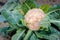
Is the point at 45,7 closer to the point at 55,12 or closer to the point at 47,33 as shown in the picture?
the point at 55,12

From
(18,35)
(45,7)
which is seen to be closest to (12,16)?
(18,35)

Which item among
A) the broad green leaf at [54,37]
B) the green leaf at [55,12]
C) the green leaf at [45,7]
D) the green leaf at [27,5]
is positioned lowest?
the broad green leaf at [54,37]

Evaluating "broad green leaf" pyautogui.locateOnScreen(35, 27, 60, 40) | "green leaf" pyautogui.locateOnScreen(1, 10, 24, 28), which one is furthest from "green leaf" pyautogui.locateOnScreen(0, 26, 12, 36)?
"broad green leaf" pyautogui.locateOnScreen(35, 27, 60, 40)

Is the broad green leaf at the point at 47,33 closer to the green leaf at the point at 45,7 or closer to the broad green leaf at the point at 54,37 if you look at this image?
the broad green leaf at the point at 54,37

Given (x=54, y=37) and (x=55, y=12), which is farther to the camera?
(x=55, y=12)

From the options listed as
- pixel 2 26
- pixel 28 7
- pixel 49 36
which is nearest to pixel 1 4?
pixel 2 26

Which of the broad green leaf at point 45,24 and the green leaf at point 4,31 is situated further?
the green leaf at point 4,31

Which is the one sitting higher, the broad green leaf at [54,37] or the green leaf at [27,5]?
the green leaf at [27,5]

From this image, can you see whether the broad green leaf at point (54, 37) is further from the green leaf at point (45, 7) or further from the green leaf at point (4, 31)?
the green leaf at point (4, 31)

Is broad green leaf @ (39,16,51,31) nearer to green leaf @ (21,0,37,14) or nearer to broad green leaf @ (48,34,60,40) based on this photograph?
broad green leaf @ (48,34,60,40)

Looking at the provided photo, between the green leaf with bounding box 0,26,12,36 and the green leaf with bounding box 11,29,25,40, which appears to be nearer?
the green leaf with bounding box 11,29,25,40

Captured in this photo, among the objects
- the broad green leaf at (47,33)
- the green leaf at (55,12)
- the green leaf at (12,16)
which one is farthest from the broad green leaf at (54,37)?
the green leaf at (12,16)
